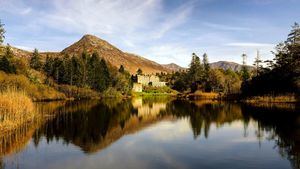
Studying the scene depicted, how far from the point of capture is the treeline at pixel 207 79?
3723 inches

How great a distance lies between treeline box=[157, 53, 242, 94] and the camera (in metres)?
94.6

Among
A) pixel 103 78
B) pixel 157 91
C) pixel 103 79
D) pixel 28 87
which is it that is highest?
pixel 103 78

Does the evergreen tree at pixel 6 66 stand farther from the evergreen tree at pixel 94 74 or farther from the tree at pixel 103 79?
the tree at pixel 103 79

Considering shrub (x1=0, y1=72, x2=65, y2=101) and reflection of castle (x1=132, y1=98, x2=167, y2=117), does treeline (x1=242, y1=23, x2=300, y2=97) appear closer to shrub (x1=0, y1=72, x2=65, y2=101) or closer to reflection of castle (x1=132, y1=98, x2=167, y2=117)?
reflection of castle (x1=132, y1=98, x2=167, y2=117)

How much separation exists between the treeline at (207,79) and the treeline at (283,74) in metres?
15.0

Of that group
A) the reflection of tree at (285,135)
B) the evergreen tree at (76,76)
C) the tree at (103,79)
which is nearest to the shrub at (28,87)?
the evergreen tree at (76,76)

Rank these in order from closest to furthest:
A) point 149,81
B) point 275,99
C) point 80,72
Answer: point 275,99
point 80,72
point 149,81

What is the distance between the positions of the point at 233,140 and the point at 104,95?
73.8 metres

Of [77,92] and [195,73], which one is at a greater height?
[195,73]

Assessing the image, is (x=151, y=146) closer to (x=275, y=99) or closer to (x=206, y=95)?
(x=275, y=99)

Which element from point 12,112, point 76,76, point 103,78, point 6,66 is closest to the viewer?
point 12,112

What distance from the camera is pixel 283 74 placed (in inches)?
2436

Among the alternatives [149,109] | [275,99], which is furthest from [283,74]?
[149,109]

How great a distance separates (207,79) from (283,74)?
4177 cm
